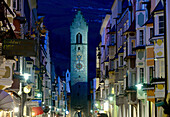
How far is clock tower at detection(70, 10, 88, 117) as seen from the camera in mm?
163250

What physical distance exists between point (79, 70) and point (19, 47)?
14098cm

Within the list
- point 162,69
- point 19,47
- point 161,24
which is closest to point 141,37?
point 161,24

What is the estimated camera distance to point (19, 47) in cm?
2259

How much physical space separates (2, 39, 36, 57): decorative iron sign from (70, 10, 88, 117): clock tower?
140 m

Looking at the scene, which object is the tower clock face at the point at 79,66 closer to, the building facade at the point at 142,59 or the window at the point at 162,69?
the building facade at the point at 142,59

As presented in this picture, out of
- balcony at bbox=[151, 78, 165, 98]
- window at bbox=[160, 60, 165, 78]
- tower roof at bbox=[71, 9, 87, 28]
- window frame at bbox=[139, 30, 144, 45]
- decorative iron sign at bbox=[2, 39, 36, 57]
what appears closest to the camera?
decorative iron sign at bbox=[2, 39, 36, 57]

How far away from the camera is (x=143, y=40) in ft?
145

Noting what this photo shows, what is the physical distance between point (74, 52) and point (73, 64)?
4.60 meters

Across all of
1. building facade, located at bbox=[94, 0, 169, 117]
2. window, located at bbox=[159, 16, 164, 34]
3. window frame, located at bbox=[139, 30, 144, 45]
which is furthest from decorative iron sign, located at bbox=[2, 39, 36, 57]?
window frame, located at bbox=[139, 30, 144, 45]

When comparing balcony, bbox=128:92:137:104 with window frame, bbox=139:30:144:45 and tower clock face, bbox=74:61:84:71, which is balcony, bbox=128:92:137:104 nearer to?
window frame, bbox=139:30:144:45

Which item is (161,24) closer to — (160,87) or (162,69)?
(162,69)

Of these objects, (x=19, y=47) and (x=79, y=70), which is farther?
(x=79, y=70)

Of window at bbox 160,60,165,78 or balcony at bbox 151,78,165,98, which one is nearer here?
balcony at bbox 151,78,165,98

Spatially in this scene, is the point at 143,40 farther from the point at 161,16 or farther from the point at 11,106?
the point at 11,106
